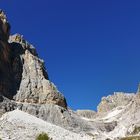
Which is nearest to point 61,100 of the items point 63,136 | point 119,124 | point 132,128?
point 63,136

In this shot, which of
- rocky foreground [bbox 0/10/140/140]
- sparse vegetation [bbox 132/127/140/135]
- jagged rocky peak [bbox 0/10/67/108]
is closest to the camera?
rocky foreground [bbox 0/10/140/140]

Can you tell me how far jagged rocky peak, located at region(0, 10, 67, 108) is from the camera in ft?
422

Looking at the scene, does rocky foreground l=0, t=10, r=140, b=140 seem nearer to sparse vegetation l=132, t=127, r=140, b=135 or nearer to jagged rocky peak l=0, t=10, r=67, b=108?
jagged rocky peak l=0, t=10, r=67, b=108

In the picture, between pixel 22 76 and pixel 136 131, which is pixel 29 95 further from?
pixel 136 131

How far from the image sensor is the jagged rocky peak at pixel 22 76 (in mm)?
128500

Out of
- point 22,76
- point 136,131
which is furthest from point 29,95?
point 136,131

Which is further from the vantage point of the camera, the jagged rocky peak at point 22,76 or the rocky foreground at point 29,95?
the jagged rocky peak at point 22,76

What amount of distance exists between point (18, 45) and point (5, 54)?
1351cm

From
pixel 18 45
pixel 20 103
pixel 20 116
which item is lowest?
pixel 20 116

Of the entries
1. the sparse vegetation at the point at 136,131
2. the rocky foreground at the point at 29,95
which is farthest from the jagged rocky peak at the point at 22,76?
the sparse vegetation at the point at 136,131

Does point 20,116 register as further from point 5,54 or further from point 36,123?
point 5,54

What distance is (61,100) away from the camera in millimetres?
129625

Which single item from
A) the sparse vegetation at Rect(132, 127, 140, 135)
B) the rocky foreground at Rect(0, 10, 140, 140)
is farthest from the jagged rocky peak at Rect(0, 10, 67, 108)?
the sparse vegetation at Rect(132, 127, 140, 135)

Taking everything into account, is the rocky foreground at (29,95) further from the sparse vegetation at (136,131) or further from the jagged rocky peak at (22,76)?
the sparse vegetation at (136,131)
